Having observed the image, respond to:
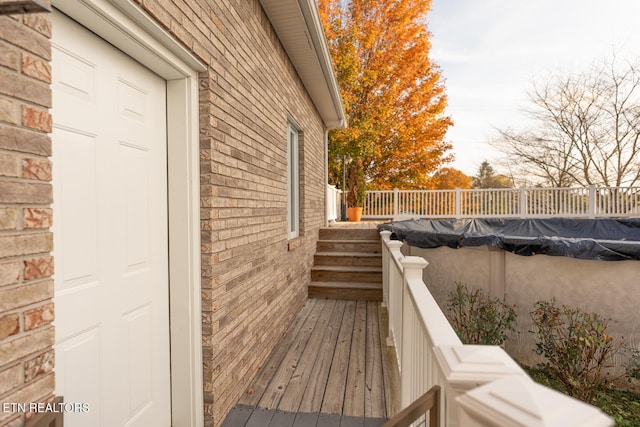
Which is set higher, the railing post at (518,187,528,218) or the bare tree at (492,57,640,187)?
the bare tree at (492,57,640,187)

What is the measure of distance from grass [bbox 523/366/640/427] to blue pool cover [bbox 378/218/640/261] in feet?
4.64

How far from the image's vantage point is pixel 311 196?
5.50 meters

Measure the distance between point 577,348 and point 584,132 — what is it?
43.8 ft

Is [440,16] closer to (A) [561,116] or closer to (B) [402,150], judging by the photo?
(B) [402,150]

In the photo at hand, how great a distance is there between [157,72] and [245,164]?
0.88 m

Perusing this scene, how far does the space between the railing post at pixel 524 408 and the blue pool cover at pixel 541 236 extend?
3.70 meters

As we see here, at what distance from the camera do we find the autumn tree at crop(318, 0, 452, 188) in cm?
1224

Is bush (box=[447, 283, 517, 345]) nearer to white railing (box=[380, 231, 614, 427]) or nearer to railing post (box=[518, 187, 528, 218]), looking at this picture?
white railing (box=[380, 231, 614, 427])

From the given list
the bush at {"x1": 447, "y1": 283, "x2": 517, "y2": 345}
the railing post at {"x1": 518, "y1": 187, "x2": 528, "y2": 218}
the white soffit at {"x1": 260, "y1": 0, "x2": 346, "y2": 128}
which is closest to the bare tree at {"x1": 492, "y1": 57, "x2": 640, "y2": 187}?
the railing post at {"x1": 518, "y1": 187, "x2": 528, "y2": 218}

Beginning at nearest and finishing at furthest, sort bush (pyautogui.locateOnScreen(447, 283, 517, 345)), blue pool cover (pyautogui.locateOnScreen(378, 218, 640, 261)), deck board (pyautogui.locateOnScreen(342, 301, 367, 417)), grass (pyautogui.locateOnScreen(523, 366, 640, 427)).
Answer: deck board (pyautogui.locateOnScreen(342, 301, 367, 417)) < grass (pyautogui.locateOnScreen(523, 366, 640, 427)) < blue pool cover (pyautogui.locateOnScreen(378, 218, 640, 261)) < bush (pyautogui.locateOnScreen(447, 283, 517, 345))

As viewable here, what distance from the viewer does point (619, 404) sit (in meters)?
3.28

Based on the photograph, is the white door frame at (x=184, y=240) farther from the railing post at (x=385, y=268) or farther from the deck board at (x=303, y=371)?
the railing post at (x=385, y=268)

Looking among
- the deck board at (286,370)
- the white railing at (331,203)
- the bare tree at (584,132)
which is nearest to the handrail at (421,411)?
the deck board at (286,370)

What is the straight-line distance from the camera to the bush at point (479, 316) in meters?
3.59
